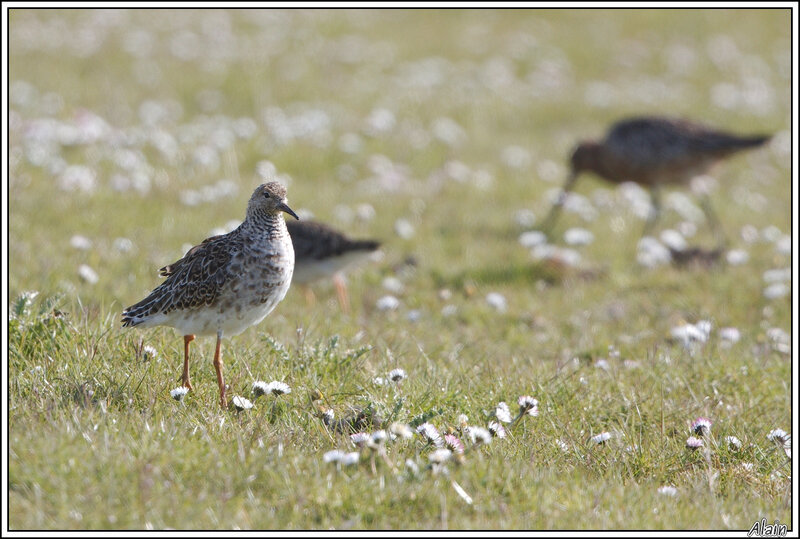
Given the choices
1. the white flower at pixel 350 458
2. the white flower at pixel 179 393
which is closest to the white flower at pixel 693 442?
the white flower at pixel 350 458

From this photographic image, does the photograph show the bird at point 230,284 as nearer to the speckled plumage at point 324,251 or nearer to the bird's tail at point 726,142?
the speckled plumage at point 324,251

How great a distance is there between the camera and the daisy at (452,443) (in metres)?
4.46

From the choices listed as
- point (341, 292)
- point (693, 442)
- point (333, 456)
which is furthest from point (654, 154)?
point (333, 456)

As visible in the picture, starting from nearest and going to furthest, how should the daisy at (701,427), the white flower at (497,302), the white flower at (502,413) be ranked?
1. the white flower at (502,413)
2. the daisy at (701,427)
3. the white flower at (497,302)

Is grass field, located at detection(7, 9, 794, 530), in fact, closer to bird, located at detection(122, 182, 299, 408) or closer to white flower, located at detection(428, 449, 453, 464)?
white flower, located at detection(428, 449, 453, 464)

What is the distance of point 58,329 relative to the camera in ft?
17.4

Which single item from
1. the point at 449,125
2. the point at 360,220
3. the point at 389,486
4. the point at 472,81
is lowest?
the point at 389,486

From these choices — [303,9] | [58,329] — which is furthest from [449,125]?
[58,329]

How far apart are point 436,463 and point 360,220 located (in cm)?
656

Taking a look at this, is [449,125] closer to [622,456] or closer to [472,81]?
[472,81]

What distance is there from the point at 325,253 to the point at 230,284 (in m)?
3.04

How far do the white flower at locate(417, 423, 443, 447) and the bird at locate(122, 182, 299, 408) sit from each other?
3.78 feet

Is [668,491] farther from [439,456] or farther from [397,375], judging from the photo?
[397,375]

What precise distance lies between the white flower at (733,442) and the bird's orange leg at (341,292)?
12.4 ft
